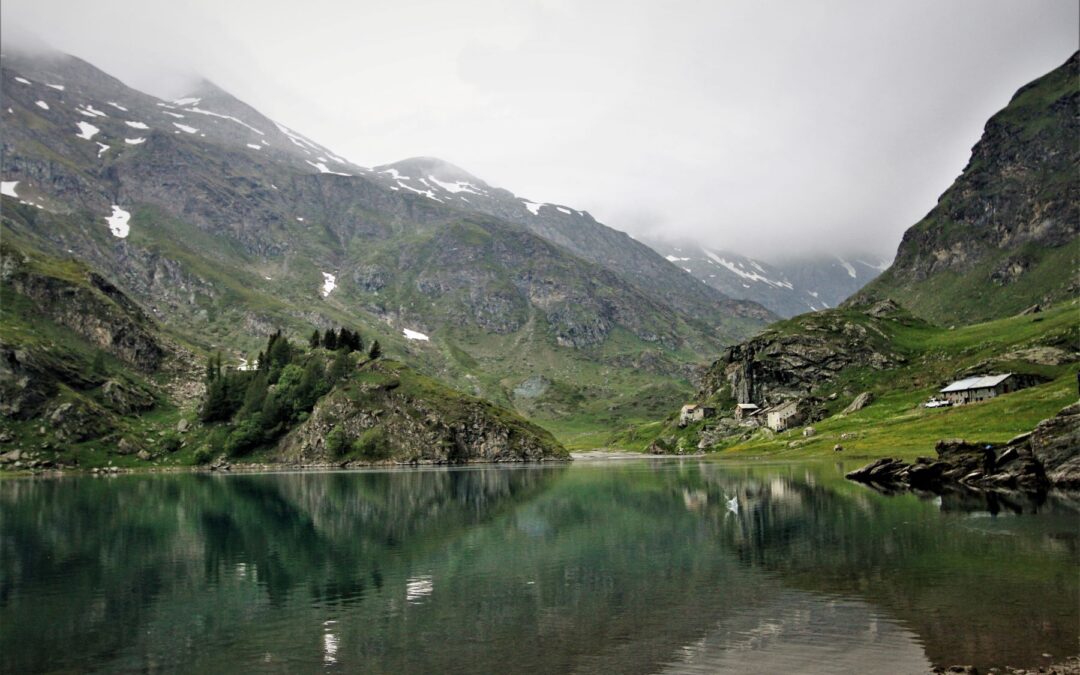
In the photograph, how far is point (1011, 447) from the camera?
78.9 m

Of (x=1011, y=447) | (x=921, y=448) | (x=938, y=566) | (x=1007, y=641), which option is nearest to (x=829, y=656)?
(x=1007, y=641)

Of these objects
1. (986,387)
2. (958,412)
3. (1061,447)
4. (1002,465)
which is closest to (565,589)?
(1061,447)

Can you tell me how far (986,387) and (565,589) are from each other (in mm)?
155479

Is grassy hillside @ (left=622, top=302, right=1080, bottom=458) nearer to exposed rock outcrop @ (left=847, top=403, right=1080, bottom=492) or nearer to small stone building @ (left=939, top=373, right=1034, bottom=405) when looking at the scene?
small stone building @ (left=939, top=373, right=1034, bottom=405)

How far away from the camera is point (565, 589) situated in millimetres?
38250

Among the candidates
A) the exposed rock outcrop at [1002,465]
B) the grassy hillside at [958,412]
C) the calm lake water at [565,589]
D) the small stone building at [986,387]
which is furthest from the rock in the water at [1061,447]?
the small stone building at [986,387]

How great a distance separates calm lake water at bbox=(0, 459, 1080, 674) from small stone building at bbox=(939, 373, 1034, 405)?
4076 inches

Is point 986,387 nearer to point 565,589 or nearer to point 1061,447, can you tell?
point 1061,447

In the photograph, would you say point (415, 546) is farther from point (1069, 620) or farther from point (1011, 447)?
point (1011, 447)

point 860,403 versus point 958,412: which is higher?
point 860,403

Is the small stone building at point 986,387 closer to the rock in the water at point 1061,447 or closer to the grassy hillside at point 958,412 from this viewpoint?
the grassy hillside at point 958,412

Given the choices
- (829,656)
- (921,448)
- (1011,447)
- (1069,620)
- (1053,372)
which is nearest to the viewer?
(829,656)

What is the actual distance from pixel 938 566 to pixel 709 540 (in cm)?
1697

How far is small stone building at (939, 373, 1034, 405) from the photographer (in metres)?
154
